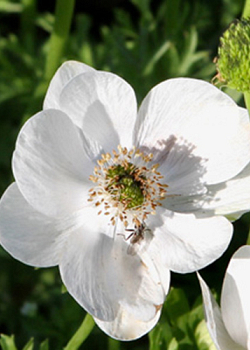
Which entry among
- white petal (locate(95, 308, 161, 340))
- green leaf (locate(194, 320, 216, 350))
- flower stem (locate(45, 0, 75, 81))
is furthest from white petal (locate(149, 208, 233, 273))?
flower stem (locate(45, 0, 75, 81))

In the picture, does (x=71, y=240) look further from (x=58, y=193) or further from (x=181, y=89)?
(x=181, y=89)

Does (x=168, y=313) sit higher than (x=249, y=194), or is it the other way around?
(x=249, y=194)

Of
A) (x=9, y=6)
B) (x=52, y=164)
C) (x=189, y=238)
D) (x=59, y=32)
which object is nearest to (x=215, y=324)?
(x=189, y=238)

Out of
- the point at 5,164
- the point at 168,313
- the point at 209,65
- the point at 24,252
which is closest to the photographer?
the point at 24,252

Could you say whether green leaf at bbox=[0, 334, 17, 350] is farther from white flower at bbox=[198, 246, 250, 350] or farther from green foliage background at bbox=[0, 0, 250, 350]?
white flower at bbox=[198, 246, 250, 350]

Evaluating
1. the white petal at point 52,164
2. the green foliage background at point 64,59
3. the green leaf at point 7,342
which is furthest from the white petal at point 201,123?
the green leaf at point 7,342

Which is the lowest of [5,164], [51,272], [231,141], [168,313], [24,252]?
[51,272]

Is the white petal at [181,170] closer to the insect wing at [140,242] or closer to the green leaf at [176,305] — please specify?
the insect wing at [140,242]

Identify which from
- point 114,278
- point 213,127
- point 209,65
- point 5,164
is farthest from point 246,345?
point 5,164
